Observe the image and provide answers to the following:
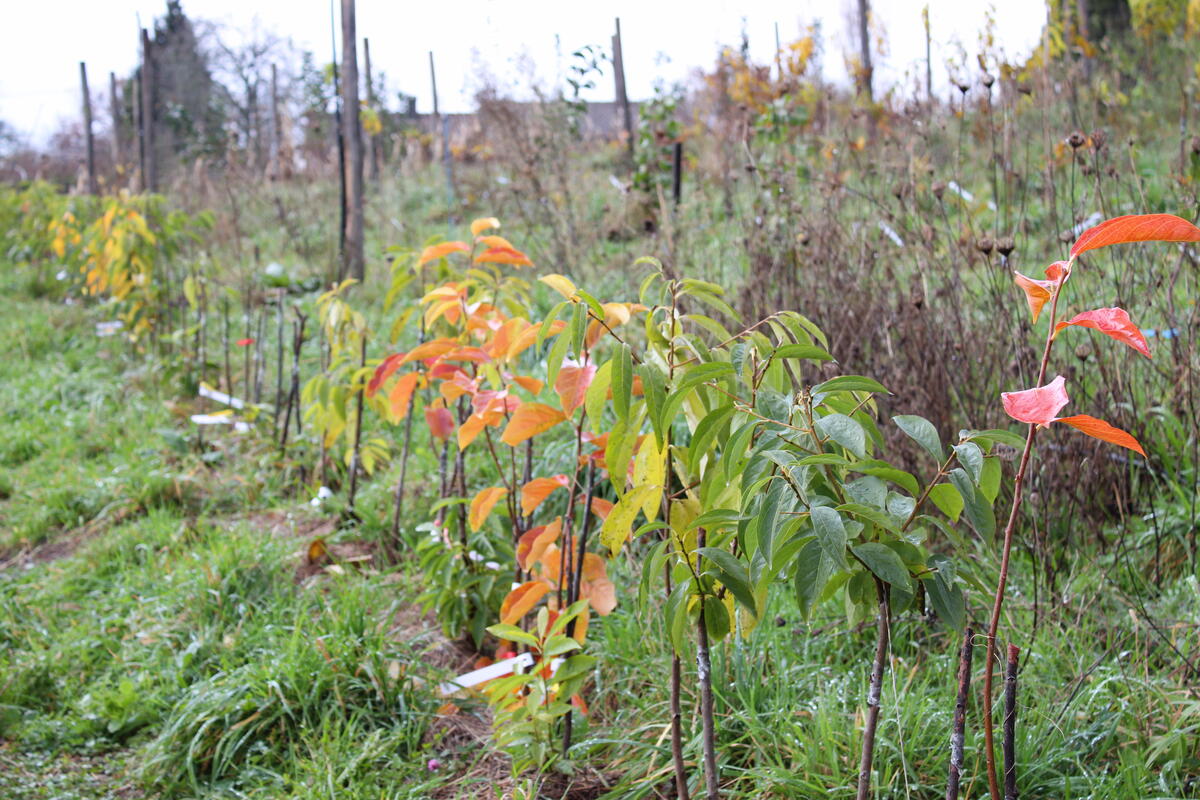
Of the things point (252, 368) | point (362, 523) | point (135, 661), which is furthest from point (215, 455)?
point (252, 368)

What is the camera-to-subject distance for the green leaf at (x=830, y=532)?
0.98m

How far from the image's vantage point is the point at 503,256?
83.5 inches

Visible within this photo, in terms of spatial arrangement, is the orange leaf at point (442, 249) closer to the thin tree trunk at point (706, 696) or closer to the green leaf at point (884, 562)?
the thin tree trunk at point (706, 696)

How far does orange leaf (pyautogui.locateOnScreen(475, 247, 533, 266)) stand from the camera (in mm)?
2088

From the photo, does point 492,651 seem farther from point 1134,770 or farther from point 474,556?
point 1134,770

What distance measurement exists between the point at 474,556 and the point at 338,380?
86 centimetres

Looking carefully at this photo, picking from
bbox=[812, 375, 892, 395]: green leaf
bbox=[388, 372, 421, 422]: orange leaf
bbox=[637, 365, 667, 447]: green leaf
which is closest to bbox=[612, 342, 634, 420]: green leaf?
bbox=[637, 365, 667, 447]: green leaf

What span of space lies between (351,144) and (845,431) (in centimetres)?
632

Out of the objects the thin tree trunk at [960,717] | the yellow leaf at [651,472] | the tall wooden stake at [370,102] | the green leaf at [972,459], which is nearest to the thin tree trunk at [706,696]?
the yellow leaf at [651,472]

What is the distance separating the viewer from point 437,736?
2.11m

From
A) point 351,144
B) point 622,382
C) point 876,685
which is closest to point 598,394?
point 622,382

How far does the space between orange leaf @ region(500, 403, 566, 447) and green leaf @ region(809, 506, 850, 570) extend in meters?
0.72

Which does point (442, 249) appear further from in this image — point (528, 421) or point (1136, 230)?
point (1136, 230)

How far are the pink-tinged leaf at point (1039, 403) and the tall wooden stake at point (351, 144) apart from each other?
20.6 feet
